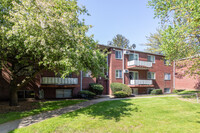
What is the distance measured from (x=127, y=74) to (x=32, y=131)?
17.9 meters

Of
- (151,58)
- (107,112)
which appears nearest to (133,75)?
(151,58)

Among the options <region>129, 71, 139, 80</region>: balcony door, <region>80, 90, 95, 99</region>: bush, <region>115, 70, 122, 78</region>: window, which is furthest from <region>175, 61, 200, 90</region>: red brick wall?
<region>80, 90, 95, 99</region>: bush

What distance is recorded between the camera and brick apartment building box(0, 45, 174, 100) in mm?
15898

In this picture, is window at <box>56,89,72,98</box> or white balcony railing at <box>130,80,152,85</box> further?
white balcony railing at <box>130,80,152,85</box>

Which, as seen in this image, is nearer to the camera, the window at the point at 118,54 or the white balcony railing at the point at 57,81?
the white balcony railing at the point at 57,81

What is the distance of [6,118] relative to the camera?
7.78 m

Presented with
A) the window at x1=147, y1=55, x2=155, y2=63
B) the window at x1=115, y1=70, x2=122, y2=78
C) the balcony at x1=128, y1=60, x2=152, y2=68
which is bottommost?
the window at x1=115, y1=70, x2=122, y2=78

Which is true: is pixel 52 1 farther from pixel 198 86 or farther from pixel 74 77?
pixel 198 86

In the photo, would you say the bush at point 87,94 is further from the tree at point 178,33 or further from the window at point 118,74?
the tree at point 178,33

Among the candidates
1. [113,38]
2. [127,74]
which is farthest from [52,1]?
[113,38]

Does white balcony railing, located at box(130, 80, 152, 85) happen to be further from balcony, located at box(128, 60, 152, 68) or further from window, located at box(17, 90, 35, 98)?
window, located at box(17, 90, 35, 98)

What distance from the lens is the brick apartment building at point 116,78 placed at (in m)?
15.9

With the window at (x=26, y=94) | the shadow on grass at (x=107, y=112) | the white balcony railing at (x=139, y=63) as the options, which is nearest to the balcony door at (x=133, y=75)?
the white balcony railing at (x=139, y=63)

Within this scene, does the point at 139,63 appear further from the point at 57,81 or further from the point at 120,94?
the point at 57,81
